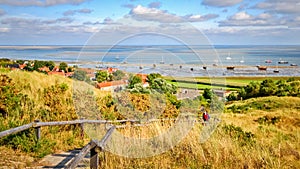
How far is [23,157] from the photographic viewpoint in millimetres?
5969

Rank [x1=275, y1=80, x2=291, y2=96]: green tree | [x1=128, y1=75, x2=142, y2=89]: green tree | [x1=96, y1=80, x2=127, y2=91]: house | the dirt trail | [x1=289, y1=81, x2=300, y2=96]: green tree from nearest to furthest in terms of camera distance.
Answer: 1. the dirt trail
2. [x1=96, y1=80, x2=127, y2=91]: house
3. [x1=128, y1=75, x2=142, y2=89]: green tree
4. [x1=289, y1=81, x2=300, y2=96]: green tree
5. [x1=275, y1=80, x2=291, y2=96]: green tree

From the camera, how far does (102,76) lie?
1269cm

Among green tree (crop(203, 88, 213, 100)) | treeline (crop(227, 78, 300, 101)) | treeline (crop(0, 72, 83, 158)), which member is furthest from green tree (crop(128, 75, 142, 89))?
treeline (crop(227, 78, 300, 101))

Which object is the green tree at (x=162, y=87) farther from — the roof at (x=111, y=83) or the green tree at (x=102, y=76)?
the green tree at (x=102, y=76)

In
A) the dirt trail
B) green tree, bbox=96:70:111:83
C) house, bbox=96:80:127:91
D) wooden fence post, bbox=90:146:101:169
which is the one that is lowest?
the dirt trail

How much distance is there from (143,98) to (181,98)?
83.2 inches

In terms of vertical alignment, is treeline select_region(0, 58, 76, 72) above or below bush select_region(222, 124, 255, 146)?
above

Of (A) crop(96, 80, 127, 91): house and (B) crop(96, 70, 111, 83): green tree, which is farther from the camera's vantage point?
(B) crop(96, 70, 111, 83): green tree

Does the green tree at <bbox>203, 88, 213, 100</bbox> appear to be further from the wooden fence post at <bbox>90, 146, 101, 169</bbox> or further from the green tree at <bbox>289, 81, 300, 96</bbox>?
the green tree at <bbox>289, 81, 300, 96</bbox>

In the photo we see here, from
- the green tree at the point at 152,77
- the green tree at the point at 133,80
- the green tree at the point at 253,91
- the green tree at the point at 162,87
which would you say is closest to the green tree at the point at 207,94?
the green tree at the point at 152,77

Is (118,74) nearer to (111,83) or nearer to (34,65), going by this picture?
(111,83)

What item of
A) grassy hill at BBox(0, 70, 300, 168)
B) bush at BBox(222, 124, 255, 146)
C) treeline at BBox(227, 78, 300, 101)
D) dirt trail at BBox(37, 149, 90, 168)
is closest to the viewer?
grassy hill at BBox(0, 70, 300, 168)

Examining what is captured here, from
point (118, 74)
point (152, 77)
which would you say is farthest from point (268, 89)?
point (118, 74)

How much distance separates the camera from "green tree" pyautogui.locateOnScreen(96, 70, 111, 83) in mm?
12590
